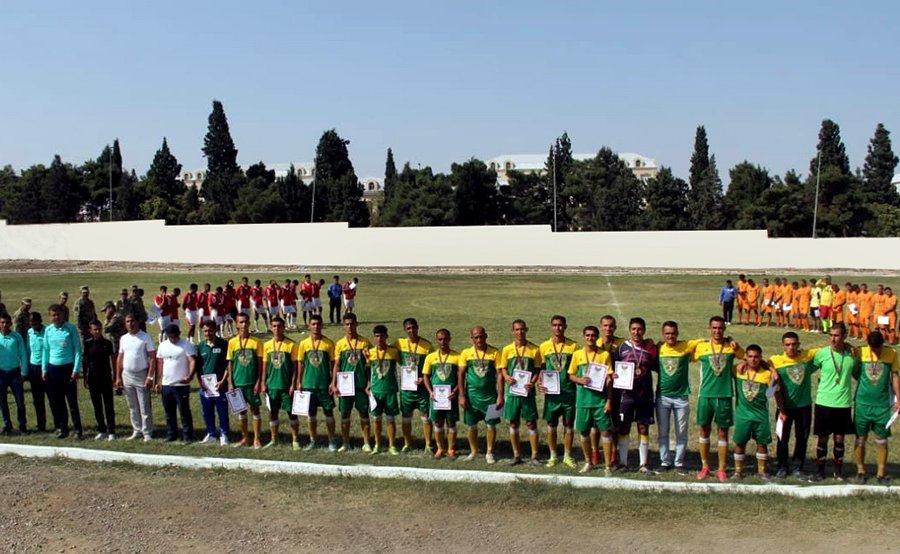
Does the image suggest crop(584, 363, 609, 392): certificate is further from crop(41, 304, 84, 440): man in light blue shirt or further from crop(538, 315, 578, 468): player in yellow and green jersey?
crop(41, 304, 84, 440): man in light blue shirt

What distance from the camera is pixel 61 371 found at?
11.5 metres

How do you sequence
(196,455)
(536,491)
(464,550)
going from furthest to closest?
(196,455)
(536,491)
(464,550)

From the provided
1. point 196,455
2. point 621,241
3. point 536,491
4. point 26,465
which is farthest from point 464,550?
point 621,241

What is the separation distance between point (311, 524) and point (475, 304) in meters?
23.1

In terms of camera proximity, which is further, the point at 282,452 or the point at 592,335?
the point at 282,452

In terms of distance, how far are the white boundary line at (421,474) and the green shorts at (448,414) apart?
0.98m

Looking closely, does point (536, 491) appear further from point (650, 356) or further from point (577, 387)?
point (650, 356)

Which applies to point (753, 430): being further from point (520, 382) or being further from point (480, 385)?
point (480, 385)

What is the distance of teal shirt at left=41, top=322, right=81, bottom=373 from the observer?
11.5 meters

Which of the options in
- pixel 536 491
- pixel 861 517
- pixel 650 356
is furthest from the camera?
pixel 650 356

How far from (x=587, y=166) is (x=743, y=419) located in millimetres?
71840

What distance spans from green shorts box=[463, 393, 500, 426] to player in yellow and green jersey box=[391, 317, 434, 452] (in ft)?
1.91

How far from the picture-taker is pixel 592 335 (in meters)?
9.52

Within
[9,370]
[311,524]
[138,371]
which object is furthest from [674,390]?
[9,370]
